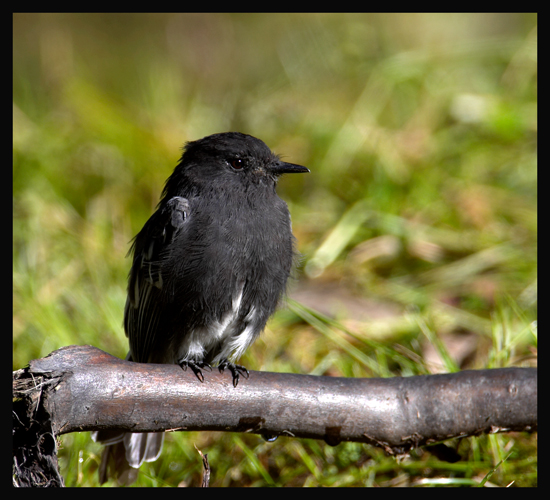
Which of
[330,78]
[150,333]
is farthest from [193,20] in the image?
[150,333]

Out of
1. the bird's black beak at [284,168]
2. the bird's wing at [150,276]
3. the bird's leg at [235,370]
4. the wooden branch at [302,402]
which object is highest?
the bird's black beak at [284,168]

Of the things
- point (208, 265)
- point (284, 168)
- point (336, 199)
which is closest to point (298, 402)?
point (208, 265)

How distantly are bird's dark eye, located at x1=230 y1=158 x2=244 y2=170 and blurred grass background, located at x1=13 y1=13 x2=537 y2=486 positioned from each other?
2.76ft

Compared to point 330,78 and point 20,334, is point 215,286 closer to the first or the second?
point 20,334

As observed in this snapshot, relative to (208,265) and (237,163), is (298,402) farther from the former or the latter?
(237,163)

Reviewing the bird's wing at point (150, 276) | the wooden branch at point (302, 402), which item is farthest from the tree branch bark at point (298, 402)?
the bird's wing at point (150, 276)

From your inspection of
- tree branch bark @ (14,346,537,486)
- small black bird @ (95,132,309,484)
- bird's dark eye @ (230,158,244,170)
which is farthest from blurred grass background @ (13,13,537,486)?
bird's dark eye @ (230,158,244,170)

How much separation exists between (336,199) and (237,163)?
2517mm

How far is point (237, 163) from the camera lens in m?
3.41

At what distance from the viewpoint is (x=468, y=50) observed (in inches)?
279

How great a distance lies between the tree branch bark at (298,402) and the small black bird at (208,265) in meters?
0.31

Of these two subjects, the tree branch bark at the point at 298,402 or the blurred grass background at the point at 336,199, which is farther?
the blurred grass background at the point at 336,199

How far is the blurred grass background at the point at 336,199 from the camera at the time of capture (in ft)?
11.7

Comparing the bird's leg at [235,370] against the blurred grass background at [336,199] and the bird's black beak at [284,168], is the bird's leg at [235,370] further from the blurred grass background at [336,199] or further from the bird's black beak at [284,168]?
the bird's black beak at [284,168]
